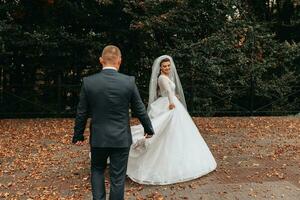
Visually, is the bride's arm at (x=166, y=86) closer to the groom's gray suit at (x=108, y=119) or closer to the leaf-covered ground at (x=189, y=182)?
the leaf-covered ground at (x=189, y=182)

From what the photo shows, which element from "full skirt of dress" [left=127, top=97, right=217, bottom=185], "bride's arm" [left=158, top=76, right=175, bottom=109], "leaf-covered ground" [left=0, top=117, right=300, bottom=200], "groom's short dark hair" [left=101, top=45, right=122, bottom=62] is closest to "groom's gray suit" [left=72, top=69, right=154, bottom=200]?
"groom's short dark hair" [left=101, top=45, right=122, bottom=62]

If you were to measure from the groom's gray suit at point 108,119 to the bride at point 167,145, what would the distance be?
6.34 ft

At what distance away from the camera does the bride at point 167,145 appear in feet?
25.0

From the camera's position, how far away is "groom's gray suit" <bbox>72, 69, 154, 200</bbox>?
543 centimetres

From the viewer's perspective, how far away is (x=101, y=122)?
18.1 feet

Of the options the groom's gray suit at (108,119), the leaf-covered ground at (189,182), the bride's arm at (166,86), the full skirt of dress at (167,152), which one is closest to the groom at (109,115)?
the groom's gray suit at (108,119)

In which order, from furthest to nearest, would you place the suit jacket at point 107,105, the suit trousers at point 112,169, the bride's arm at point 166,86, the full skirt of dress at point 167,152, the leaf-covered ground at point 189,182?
1. the bride's arm at point 166,86
2. the full skirt of dress at point 167,152
3. the leaf-covered ground at point 189,182
4. the suit trousers at point 112,169
5. the suit jacket at point 107,105

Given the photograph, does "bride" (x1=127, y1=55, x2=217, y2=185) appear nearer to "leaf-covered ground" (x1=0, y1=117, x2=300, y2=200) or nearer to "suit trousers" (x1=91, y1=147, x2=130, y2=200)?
"leaf-covered ground" (x1=0, y1=117, x2=300, y2=200)

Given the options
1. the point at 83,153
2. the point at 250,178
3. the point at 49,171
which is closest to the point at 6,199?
the point at 49,171

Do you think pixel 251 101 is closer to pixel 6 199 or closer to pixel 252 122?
pixel 252 122

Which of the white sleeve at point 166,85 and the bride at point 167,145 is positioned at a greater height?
the white sleeve at point 166,85

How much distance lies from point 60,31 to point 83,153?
7617mm

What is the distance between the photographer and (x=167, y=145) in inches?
306

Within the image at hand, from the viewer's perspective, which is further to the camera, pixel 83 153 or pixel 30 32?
pixel 30 32
